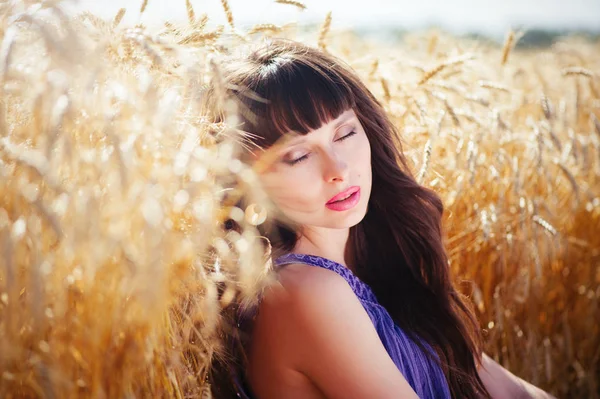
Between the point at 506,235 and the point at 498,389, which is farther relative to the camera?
the point at 506,235

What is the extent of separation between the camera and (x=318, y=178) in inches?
52.5

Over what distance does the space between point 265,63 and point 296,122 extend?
0.59 ft

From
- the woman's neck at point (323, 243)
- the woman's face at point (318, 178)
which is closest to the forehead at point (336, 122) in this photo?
the woman's face at point (318, 178)

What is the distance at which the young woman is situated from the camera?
1260mm

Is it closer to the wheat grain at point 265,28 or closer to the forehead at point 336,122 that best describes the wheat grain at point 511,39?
the wheat grain at point 265,28

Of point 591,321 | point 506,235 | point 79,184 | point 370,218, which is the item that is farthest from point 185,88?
point 591,321

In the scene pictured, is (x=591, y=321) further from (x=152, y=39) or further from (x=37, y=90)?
(x=37, y=90)

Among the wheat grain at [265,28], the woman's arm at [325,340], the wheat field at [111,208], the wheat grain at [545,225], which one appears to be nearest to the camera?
the wheat field at [111,208]

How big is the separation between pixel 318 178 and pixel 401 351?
523 millimetres

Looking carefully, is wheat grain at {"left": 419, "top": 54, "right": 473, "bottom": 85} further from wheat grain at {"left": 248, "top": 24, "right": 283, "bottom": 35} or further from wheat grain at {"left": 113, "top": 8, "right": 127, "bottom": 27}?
wheat grain at {"left": 113, "top": 8, "right": 127, "bottom": 27}

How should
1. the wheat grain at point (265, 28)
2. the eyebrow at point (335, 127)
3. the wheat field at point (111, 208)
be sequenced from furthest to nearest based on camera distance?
A: 1. the wheat grain at point (265, 28)
2. the eyebrow at point (335, 127)
3. the wheat field at point (111, 208)

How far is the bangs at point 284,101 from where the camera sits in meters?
1.36

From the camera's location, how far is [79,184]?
869mm

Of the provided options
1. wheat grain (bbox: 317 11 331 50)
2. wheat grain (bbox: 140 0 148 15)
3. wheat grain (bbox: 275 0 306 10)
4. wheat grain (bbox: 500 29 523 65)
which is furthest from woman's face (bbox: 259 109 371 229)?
wheat grain (bbox: 500 29 523 65)
